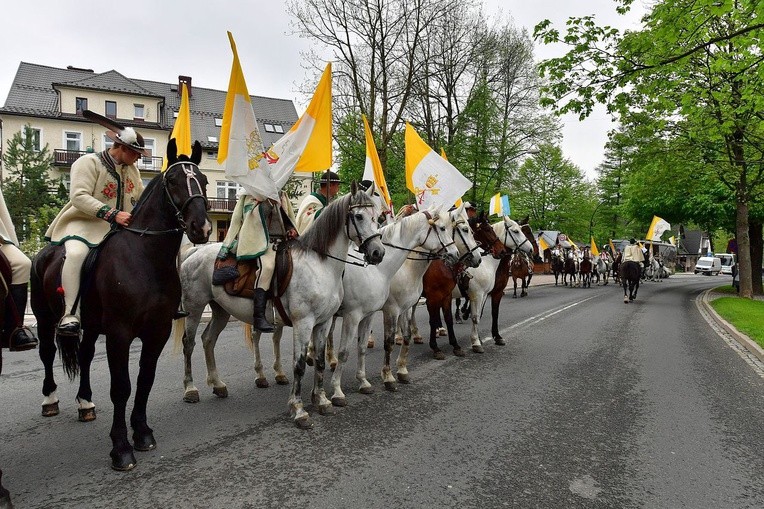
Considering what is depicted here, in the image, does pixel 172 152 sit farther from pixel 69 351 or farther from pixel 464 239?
pixel 464 239

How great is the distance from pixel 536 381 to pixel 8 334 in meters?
6.11

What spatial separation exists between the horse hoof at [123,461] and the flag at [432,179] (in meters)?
6.35

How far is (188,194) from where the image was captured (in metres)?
3.82

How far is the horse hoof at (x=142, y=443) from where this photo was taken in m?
4.07

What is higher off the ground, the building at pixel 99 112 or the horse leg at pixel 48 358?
the building at pixel 99 112

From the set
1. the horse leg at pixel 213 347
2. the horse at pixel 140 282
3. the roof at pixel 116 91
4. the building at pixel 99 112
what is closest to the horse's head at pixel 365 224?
the horse at pixel 140 282

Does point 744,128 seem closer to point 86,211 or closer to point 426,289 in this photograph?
point 426,289

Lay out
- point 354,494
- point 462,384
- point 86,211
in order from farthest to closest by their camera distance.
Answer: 1. point 462,384
2. point 86,211
3. point 354,494

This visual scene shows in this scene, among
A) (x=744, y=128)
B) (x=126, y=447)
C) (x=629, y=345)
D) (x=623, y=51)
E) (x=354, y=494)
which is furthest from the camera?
(x=744, y=128)

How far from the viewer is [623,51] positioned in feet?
34.9

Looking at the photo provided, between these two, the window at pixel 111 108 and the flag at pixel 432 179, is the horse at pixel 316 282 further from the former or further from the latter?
the window at pixel 111 108

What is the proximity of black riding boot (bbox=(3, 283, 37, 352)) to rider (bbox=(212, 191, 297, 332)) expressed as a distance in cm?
176

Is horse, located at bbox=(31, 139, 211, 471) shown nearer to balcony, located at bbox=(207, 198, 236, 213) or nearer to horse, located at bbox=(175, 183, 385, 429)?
horse, located at bbox=(175, 183, 385, 429)

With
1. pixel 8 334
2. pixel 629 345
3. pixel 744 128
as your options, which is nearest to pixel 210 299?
pixel 8 334
